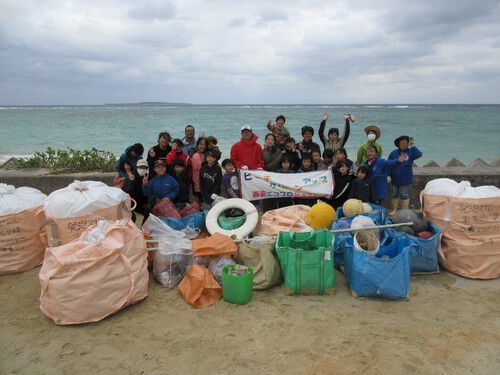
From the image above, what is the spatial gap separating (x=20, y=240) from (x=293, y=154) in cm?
392

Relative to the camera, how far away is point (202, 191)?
203 inches

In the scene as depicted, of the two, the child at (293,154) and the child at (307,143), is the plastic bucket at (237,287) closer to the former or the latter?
the child at (293,154)

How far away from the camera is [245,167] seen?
17.5ft

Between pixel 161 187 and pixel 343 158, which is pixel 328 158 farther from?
pixel 161 187

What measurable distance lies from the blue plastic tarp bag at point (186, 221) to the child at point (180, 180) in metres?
0.45

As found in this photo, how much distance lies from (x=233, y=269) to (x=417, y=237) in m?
2.10

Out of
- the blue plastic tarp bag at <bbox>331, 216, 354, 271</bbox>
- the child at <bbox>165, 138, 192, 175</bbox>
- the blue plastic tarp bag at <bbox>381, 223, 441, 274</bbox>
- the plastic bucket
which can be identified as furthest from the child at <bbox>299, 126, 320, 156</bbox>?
the plastic bucket

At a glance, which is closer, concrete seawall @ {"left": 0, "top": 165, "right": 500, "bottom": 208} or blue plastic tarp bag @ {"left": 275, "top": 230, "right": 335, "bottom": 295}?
blue plastic tarp bag @ {"left": 275, "top": 230, "right": 335, "bottom": 295}

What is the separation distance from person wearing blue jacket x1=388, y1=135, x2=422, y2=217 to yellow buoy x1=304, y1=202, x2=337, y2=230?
153 centimetres

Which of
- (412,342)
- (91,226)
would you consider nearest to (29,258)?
(91,226)

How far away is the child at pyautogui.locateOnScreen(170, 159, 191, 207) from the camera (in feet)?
16.5

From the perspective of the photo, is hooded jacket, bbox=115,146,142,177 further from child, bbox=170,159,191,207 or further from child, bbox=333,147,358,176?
child, bbox=333,147,358,176

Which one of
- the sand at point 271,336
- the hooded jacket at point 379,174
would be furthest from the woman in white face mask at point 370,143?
the sand at point 271,336

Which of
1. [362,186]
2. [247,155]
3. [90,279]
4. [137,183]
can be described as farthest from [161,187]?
[362,186]
